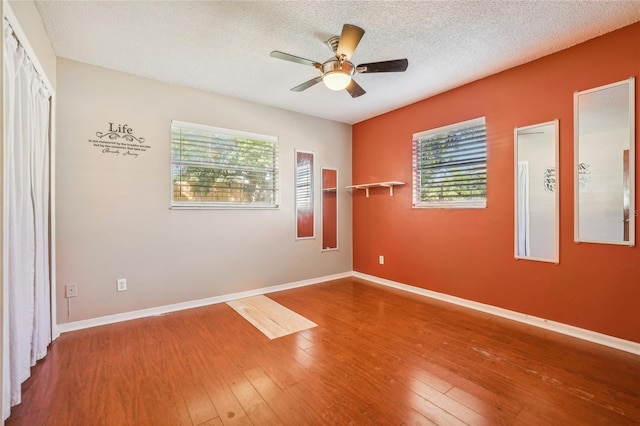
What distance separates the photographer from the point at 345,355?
7.63 ft

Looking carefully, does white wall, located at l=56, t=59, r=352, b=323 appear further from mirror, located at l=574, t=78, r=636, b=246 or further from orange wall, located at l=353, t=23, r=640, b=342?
mirror, located at l=574, t=78, r=636, b=246

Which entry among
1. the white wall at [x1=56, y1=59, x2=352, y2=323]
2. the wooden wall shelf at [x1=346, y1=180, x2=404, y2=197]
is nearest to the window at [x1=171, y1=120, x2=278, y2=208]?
the white wall at [x1=56, y1=59, x2=352, y2=323]

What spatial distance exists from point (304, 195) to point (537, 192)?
9.76 ft

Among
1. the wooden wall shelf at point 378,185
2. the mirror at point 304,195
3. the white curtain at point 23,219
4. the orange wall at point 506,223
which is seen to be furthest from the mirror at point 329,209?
the white curtain at point 23,219

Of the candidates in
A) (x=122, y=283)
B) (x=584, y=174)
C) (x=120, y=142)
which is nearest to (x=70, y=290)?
(x=122, y=283)

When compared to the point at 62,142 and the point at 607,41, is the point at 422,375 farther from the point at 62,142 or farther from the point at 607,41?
the point at 62,142

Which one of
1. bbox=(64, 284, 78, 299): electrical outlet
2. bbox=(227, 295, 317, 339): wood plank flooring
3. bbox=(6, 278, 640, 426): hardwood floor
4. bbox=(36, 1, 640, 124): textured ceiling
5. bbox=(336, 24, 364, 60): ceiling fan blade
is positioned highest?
bbox=(36, 1, 640, 124): textured ceiling

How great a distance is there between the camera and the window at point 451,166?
132 inches

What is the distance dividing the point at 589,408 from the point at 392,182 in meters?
3.05

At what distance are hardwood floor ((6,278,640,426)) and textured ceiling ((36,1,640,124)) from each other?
107 inches

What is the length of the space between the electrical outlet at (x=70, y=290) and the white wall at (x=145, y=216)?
3cm

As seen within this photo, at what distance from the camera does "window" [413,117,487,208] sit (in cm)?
336

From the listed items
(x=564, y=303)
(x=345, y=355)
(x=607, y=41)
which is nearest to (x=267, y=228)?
(x=345, y=355)

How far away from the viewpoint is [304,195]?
4.51m
